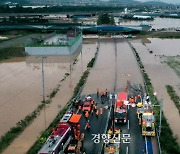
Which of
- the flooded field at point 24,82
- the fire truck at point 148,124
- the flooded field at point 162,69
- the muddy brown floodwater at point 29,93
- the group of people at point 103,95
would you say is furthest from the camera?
the group of people at point 103,95

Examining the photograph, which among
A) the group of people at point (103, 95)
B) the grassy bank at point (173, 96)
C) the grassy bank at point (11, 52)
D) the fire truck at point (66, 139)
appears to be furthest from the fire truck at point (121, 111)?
the grassy bank at point (11, 52)

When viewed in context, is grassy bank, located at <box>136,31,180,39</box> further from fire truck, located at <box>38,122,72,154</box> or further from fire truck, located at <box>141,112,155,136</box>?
fire truck, located at <box>38,122,72,154</box>

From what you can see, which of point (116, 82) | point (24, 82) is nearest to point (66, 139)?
point (116, 82)

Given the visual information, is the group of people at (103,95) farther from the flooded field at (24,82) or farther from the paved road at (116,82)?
the flooded field at (24,82)

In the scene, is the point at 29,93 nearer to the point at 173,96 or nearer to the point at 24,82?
the point at 24,82

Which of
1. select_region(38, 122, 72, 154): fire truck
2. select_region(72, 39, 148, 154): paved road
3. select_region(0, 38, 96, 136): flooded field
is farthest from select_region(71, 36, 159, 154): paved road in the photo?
select_region(0, 38, 96, 136): flooded field

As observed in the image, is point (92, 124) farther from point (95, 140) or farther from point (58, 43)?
point (58, 43)
